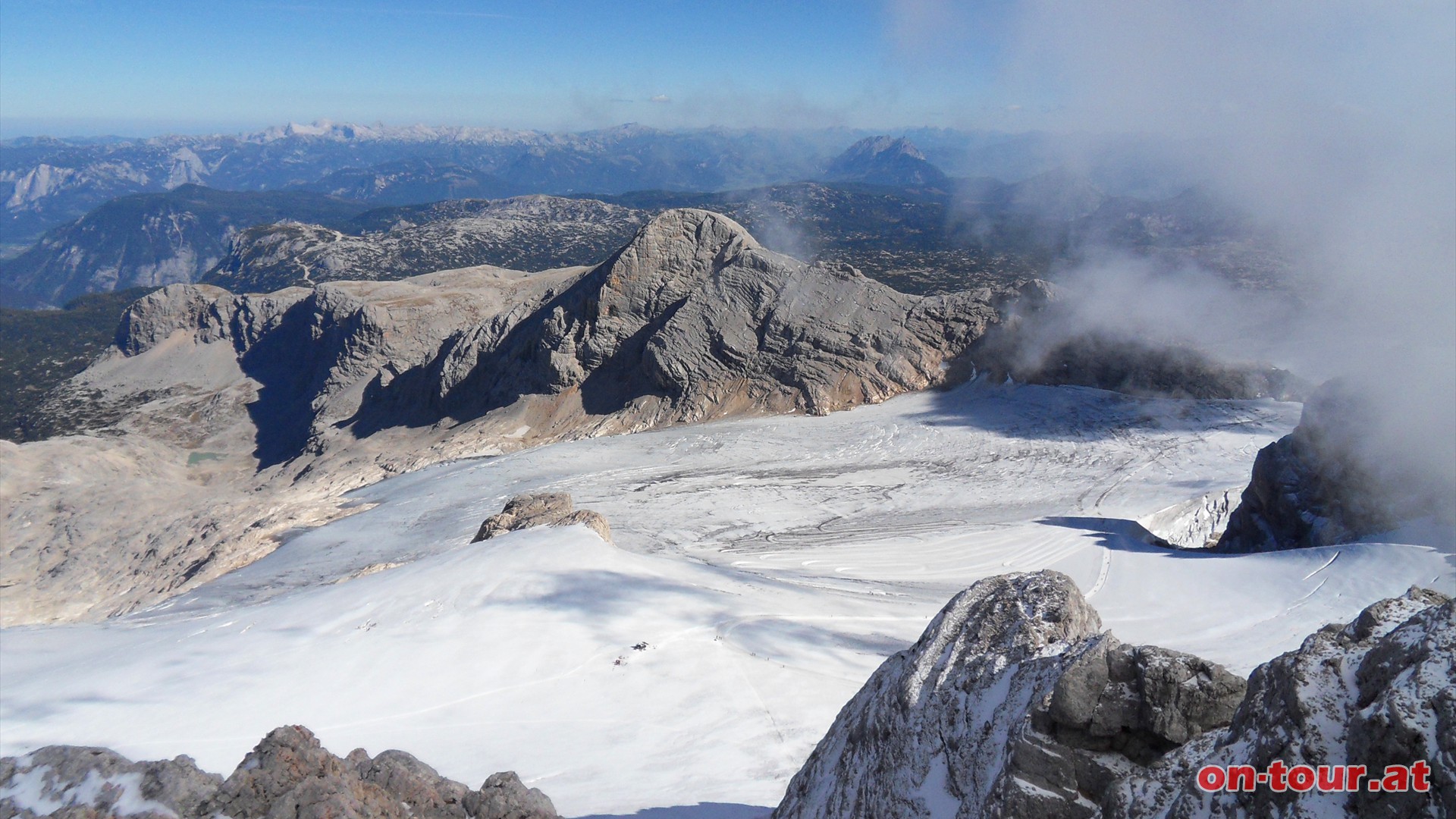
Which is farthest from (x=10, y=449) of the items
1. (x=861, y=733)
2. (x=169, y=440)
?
(x=861, y=733)

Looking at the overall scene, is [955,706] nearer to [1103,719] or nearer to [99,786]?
[1103,719]

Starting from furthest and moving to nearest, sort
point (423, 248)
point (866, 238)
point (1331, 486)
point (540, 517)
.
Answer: point (866, 238)
point (423, 248)
point (540, 517)
point (1331, 486)

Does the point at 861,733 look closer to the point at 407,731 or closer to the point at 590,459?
the point at 407,731

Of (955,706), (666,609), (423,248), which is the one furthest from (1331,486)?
(423,248)

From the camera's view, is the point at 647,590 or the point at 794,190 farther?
the point at 794,190

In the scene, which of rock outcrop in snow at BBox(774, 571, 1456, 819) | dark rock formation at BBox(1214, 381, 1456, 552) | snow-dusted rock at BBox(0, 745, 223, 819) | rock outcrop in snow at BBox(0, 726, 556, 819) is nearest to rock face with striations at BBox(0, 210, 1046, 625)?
dark rock formation at BBox(1214, 381, 1456, 552)
